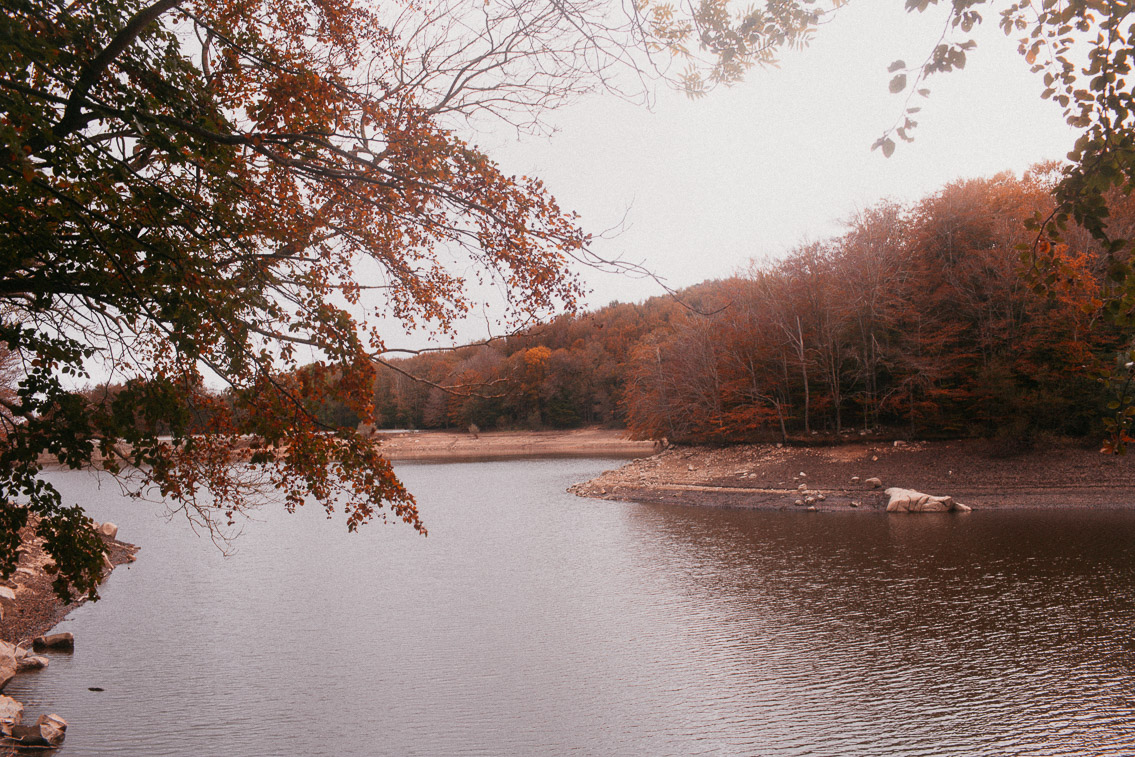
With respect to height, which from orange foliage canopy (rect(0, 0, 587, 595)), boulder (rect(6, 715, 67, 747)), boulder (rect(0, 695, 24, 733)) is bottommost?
boulder (rect(6, 715, 67, 747))

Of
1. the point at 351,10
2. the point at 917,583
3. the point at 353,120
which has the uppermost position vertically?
the point at 351,10

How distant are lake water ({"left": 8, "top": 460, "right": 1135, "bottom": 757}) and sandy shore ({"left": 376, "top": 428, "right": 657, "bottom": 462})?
1483 inches

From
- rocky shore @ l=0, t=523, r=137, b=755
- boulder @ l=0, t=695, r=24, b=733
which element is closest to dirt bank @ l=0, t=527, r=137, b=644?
rocky shore @ l=0, t=523, r=137, b=755

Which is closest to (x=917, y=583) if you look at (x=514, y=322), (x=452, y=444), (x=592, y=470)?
(x=514, y=322)

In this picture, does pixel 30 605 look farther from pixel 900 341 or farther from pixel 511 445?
pixel 511 445

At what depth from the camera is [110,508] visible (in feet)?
93.9

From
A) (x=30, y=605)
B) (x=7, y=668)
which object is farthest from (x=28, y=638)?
(x=7, y=668)

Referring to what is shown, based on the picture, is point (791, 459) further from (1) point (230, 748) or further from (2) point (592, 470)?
(1) point (230, 748)

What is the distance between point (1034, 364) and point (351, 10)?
28520mm

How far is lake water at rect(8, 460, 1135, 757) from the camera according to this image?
8.02m

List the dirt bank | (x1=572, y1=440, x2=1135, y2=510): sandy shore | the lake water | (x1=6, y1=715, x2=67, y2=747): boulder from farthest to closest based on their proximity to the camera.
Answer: (x1=572, y1=440, x2=1135, y2=510): sandy shore, the dirt bank, the lake water, (x1=6, y1=715, x2=67, y2=747): boulder

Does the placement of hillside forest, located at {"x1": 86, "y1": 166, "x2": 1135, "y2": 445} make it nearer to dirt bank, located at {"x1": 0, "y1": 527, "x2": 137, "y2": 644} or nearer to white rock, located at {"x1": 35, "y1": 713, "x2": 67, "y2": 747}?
dirt bank, located at {"x1": 0, "y1": 527, "x2": 137, "y2": 644}

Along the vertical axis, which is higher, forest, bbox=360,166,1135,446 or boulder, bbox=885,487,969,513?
forest, bbox=360,166,1135,446

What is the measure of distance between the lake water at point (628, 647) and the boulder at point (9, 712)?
54 cm
